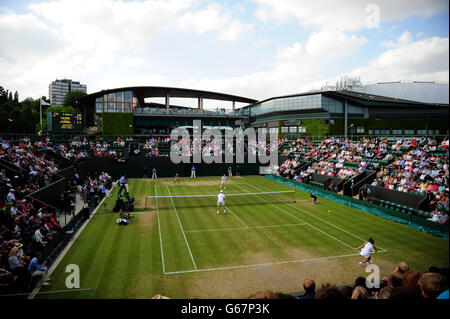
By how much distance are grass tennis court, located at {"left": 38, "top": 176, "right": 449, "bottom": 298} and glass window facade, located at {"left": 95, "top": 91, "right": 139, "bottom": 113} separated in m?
38.3

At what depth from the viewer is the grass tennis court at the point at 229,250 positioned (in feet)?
37.2

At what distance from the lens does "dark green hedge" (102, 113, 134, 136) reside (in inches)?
2228

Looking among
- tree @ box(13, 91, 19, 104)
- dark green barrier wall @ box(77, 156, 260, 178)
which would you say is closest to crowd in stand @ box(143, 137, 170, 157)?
dark green barrier wall @ box(77, 156, 260, 178)

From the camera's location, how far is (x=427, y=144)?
2758 centimetres

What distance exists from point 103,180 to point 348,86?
248 feet

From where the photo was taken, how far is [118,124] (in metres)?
56.8

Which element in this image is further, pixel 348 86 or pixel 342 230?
pixel 348 86

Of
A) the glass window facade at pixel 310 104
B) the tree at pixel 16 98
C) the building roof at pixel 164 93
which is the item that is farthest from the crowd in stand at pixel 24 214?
the tree at pixel 16 98

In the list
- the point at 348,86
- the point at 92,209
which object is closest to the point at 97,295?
the point at 92,209

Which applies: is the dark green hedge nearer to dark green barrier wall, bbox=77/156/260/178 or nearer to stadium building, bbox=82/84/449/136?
stadium building, bbox=82/84/449/136

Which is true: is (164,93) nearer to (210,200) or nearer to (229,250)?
(210,200)

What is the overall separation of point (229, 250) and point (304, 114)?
52.3 meters

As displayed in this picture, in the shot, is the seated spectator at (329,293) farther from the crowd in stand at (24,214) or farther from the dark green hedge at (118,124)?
the dark green hedge at (118,124)
